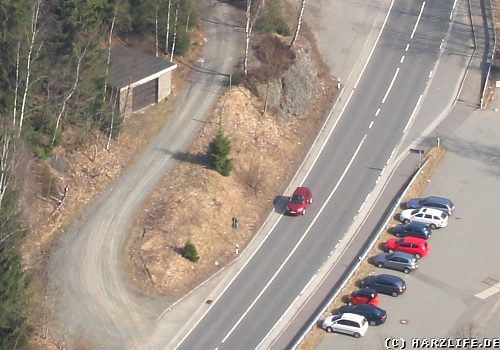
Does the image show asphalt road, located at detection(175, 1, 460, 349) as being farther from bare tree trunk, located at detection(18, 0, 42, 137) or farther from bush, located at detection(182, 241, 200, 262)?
bare tree trunk, located at detection(18, 0, 42, 137)

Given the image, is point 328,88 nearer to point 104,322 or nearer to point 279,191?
point 279,191

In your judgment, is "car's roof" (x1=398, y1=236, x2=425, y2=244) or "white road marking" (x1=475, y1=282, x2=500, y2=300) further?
"car's roof" (x1=398, y1=236, x2=425, y2=244)

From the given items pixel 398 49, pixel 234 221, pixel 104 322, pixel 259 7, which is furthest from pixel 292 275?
pixel 398 49

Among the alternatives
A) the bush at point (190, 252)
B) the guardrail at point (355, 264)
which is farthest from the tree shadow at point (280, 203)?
the bush at point (190, 252)

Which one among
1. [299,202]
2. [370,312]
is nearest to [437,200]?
[299,202]

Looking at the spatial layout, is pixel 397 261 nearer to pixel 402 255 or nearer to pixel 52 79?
pixel 402 255

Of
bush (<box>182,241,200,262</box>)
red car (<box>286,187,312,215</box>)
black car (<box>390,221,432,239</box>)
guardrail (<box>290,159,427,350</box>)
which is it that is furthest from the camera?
red car (<box>286,187,312,215</box>)

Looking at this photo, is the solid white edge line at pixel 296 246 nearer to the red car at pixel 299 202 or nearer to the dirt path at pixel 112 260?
the red car at pixel 299 202

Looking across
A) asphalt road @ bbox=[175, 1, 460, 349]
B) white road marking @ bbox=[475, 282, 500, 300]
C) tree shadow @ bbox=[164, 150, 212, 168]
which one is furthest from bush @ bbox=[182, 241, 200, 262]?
white road marking @ bbox=[475, 282, 500, 300]
